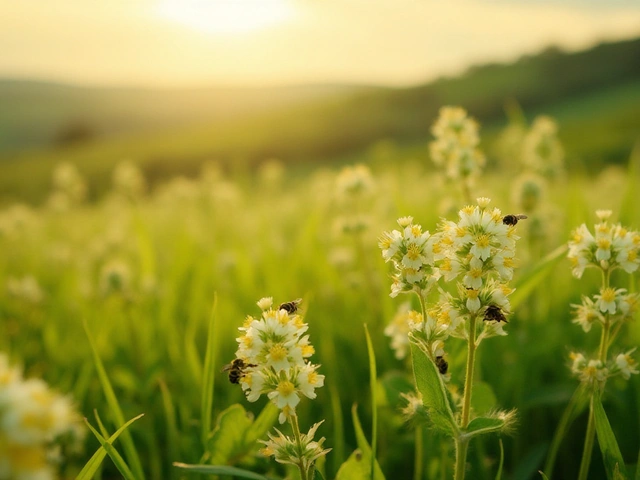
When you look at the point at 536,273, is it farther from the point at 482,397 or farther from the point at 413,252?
the point at 413,252

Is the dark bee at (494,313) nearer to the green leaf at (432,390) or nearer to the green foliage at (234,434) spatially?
the green leaf at (432,390)

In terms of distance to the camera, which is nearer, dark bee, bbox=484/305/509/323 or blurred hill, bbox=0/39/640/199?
dark bee, bbox=484/305/509/323

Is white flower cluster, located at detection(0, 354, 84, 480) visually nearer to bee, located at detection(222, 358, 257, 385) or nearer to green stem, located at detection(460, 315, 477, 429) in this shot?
bee, located at detection(222, 358, 257, 385)

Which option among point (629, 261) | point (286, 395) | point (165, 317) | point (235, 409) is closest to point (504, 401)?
point (629, 261)

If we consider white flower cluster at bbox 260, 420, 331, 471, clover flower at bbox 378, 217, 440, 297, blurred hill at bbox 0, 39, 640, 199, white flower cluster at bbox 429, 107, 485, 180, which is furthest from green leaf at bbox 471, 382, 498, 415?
blurred hill at bbox 0, 39, 640, 199

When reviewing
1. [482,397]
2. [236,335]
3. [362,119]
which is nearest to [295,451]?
[482,397]

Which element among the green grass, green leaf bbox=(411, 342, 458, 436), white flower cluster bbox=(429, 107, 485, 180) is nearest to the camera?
green leaf bbox=(411, 342, 458, 436)

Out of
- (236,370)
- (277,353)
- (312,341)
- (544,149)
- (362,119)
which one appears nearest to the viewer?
(277,353)

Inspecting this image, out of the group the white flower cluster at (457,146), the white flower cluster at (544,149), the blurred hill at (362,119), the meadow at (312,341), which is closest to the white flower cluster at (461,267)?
the meadow at (312,341)
